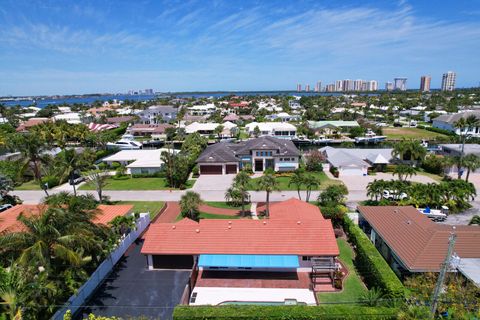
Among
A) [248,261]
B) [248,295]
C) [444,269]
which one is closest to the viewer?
[444,269]

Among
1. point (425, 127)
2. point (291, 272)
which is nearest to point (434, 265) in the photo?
point (291, 272)

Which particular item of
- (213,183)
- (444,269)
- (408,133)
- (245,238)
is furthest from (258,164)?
(408,133)


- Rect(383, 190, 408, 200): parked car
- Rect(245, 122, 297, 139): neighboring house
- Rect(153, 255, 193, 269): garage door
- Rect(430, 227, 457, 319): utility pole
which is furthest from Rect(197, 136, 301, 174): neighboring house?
Rect(430, 227, 457, 319): utility pole

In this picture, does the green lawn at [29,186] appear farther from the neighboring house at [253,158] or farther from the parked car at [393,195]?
the parked car at [393,195]

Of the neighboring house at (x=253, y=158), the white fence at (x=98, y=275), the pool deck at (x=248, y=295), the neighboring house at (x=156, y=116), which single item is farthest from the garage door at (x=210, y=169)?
the neighboring house at (x=156, y=116)

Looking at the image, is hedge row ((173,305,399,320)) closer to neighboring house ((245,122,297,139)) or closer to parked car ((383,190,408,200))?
parked car ((383,190,408,200))

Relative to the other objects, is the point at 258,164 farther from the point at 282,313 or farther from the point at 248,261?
the point at 282,313
